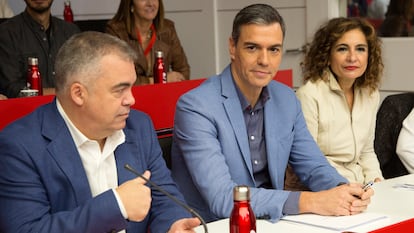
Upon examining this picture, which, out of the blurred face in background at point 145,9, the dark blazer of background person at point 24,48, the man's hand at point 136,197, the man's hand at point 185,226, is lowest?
the man's hand at point 185,226

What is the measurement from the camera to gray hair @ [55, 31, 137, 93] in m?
2.20

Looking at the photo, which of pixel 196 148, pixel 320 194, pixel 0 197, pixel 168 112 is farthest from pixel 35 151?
pixel 168 112

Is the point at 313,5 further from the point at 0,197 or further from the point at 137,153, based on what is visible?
the point at 0,197

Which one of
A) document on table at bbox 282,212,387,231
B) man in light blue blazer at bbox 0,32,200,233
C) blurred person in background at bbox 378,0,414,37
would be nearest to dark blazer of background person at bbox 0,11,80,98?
man in light blue blazer at bbox 0,32,200,233

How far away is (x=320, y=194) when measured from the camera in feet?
7.88

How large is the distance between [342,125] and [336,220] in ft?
3.99

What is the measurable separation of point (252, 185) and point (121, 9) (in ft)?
8.32

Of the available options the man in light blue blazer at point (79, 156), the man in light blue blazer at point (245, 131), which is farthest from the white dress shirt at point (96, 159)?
the man in light blue blazer at point (245, 131)

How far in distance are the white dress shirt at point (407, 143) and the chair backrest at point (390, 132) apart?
0.10 meters

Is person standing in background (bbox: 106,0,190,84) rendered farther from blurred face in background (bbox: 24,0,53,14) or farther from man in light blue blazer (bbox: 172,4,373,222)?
man in light blue blazer (bbox: 172,4,373,222)

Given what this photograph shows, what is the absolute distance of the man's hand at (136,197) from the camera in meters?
2.03

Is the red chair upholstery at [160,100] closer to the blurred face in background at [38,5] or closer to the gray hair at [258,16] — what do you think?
Result: the gray hair at [258,16]

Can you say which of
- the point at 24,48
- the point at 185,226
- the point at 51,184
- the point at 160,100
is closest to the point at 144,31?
the point at 24,48

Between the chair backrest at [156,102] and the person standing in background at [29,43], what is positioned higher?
the person standing in background at [29,43]
